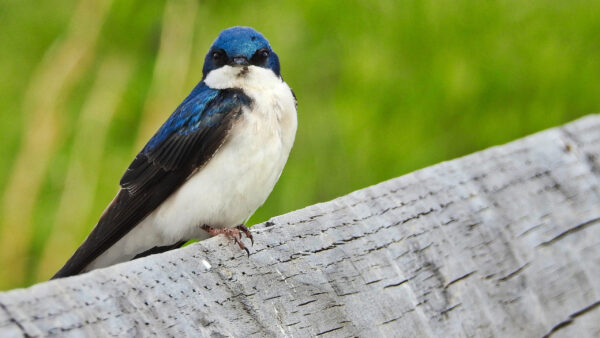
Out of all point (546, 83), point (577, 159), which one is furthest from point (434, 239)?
point (546, 83)

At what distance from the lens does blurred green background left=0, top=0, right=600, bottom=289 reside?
7.16 ft

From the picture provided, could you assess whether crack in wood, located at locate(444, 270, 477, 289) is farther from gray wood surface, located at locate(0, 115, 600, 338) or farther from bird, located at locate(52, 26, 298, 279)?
bird, located at locate(52, 26, 298, 279)

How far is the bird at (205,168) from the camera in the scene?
1.99m

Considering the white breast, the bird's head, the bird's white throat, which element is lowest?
the white breast

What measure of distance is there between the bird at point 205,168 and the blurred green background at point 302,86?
0.79ft

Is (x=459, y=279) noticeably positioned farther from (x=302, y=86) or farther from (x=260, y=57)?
(x=302, y=86)

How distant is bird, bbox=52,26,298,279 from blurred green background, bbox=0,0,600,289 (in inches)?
9.5

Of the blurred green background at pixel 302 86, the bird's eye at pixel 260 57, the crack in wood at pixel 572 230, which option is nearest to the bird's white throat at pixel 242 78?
the bird's eye at pixel 260 57

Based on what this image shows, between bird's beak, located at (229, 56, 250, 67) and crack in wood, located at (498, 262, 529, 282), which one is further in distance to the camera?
bird's beak, located at (229, 56, 250, 67)

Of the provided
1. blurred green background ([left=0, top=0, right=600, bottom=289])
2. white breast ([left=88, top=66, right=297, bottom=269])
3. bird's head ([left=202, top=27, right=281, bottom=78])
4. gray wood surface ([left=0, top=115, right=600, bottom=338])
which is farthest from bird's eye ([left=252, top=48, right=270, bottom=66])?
gray wood surface ([left=0, top=115, right=600, bottom=338])

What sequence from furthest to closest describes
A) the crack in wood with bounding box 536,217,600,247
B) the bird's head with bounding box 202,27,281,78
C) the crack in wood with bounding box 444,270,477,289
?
the bird's head with bounding box 202,27,281,78
the crack in wood with bounding box 536,217,600,247
the crack in wood with bounding box 444,270,477,289

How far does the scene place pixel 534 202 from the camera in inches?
66.6

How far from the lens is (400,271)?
4.51 feet

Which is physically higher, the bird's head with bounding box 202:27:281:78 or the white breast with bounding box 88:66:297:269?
the bird's head with bounding box 202:27:281:78
